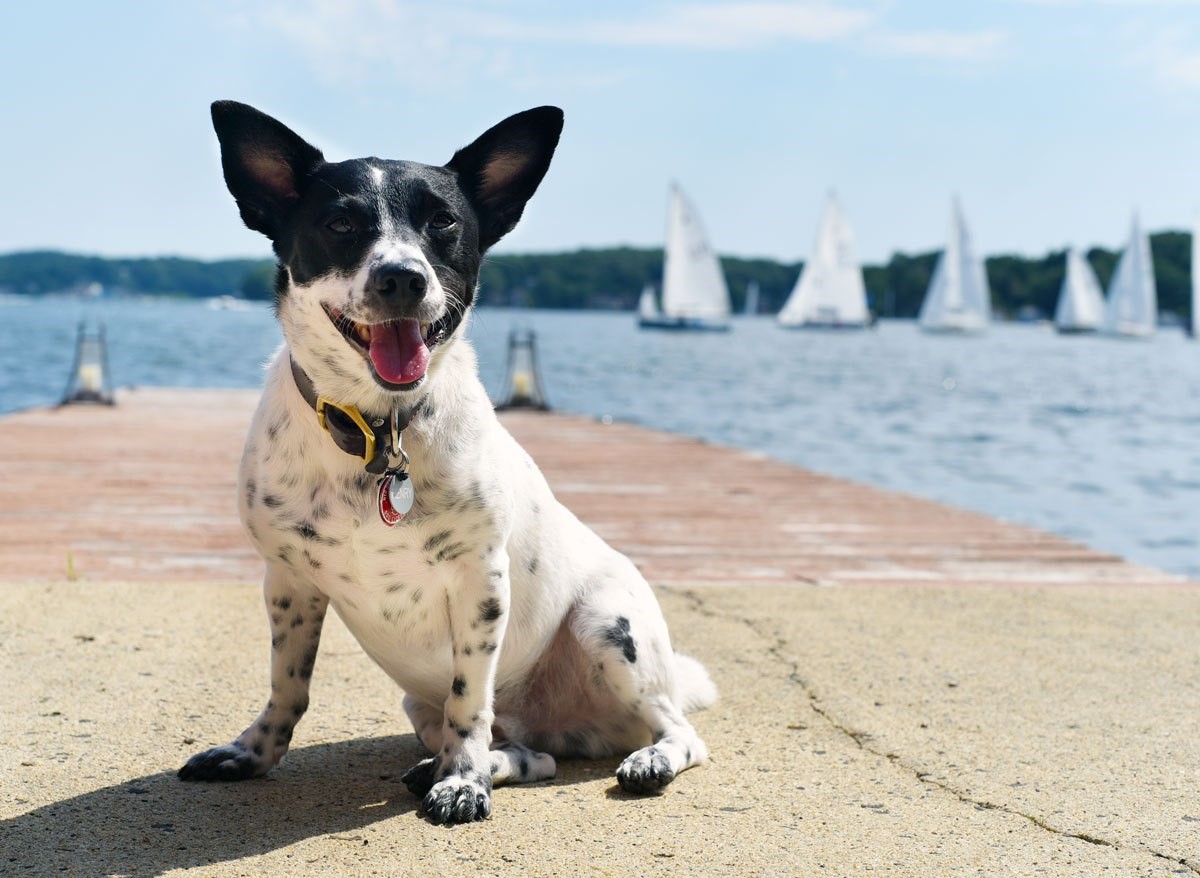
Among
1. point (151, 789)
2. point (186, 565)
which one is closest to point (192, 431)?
point (186, 565)

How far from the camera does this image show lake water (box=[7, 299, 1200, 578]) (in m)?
14.2

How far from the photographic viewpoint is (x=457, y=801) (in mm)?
2748

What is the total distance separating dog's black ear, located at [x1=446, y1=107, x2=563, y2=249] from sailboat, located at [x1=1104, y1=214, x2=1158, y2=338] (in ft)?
216

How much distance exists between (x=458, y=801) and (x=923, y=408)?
2833 cm

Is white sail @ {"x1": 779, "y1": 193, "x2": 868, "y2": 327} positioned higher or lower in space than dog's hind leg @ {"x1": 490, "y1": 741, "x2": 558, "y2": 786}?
higher

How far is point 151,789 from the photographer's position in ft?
9.53

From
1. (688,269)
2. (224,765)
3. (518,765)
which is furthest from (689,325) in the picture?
(224,765)

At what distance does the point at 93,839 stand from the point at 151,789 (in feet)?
1.03

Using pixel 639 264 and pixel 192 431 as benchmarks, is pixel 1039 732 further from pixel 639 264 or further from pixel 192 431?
pixel 639 264

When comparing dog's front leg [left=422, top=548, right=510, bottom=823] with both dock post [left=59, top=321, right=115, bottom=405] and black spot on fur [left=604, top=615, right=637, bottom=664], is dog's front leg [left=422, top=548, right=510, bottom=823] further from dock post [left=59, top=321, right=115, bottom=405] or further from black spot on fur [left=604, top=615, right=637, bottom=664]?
dock post [left=59, top=321, right=115, bottom=405]

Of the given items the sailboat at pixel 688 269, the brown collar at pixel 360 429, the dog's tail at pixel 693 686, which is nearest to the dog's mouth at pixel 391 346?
the brown collar at pixel 360 429

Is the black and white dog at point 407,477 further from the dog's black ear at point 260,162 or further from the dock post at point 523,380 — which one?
the dock post at point 523,380

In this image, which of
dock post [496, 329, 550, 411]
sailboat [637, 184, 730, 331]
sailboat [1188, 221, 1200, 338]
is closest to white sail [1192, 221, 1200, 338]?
sailboat [1188, 221, 1200, 338]

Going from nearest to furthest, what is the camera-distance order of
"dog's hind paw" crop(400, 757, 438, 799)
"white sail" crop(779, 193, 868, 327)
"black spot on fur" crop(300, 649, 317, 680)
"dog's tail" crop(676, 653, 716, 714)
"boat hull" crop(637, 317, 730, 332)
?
"dog's hind paw" crop(400, 757, 438, 799) → "black spot on fur" crop(300, 649, 317, 680) → "dog's tail" crop(676, 653, 716, 714) → "white sail" crop(779, 193, 868, 327) → "boat hull" crop(637, 317, 730, 332)
